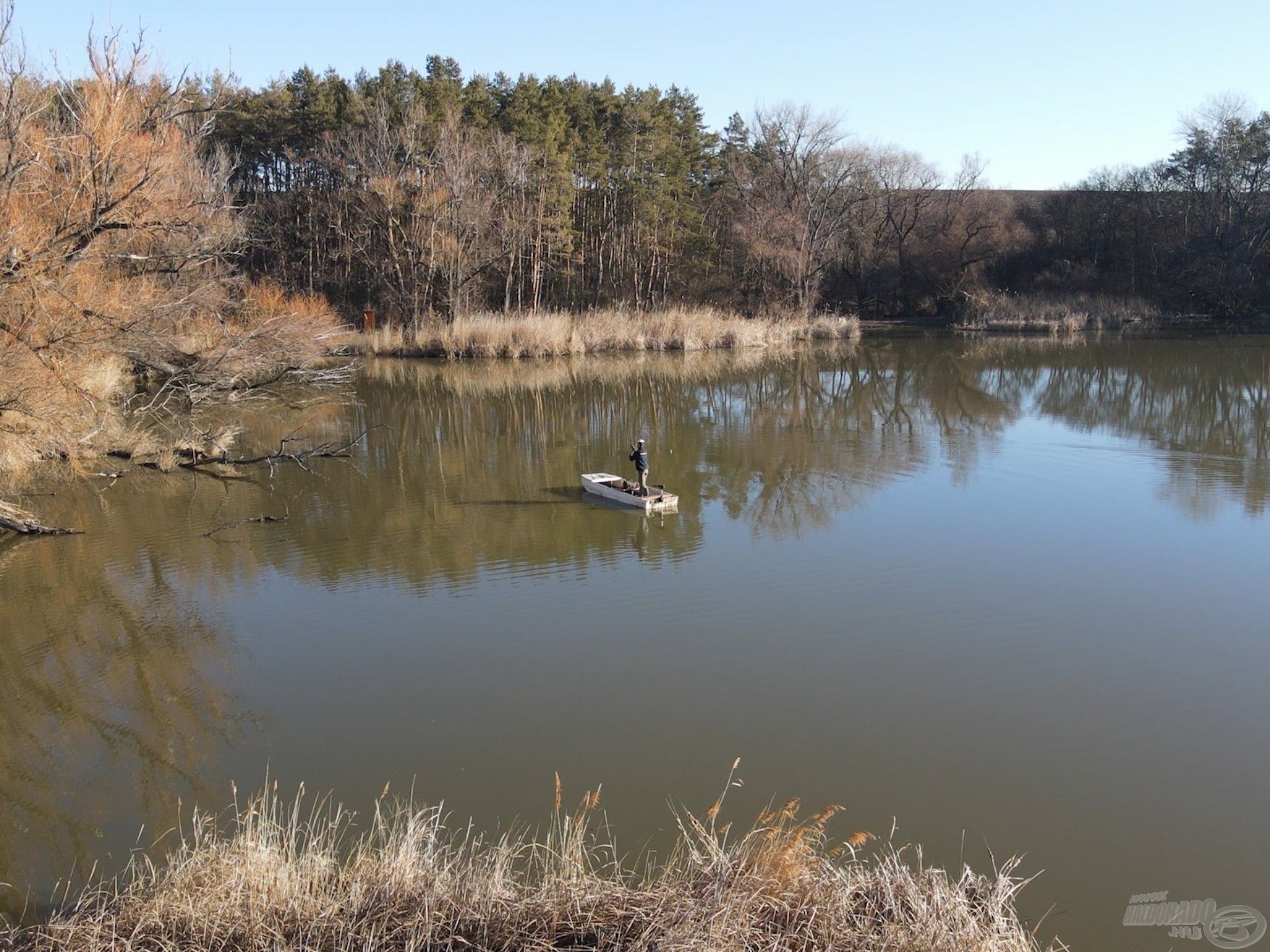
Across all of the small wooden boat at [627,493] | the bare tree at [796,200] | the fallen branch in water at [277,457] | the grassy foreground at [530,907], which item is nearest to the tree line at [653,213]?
the bare tree at [796,200]

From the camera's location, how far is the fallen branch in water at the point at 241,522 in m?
10.5

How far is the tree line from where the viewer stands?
29734 millimetres

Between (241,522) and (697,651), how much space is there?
6078 mm

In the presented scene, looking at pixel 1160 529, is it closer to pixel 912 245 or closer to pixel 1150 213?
pixel 912 245

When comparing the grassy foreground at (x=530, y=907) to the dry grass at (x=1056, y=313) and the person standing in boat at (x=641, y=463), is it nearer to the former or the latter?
the person standing in boat at (x=641, y=463)

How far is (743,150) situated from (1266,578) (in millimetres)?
33547

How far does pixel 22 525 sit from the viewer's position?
9.77m

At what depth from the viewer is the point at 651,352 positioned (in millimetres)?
28734

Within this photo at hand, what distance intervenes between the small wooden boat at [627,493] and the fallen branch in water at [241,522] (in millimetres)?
3491

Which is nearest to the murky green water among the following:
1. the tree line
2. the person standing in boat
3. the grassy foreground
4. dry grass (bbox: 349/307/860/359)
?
the person standing in boat

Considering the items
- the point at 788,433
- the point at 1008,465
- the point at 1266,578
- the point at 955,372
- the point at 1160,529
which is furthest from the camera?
the point at 955,372

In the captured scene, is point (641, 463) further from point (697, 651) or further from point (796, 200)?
point (796, 200)

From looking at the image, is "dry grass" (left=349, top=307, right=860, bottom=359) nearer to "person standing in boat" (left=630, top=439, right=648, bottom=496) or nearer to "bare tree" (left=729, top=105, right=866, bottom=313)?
"bare tree" (left=729, top=105, right=866, bottom=313)

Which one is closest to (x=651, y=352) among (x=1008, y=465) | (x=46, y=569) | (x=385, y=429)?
(x=385, y=429)
